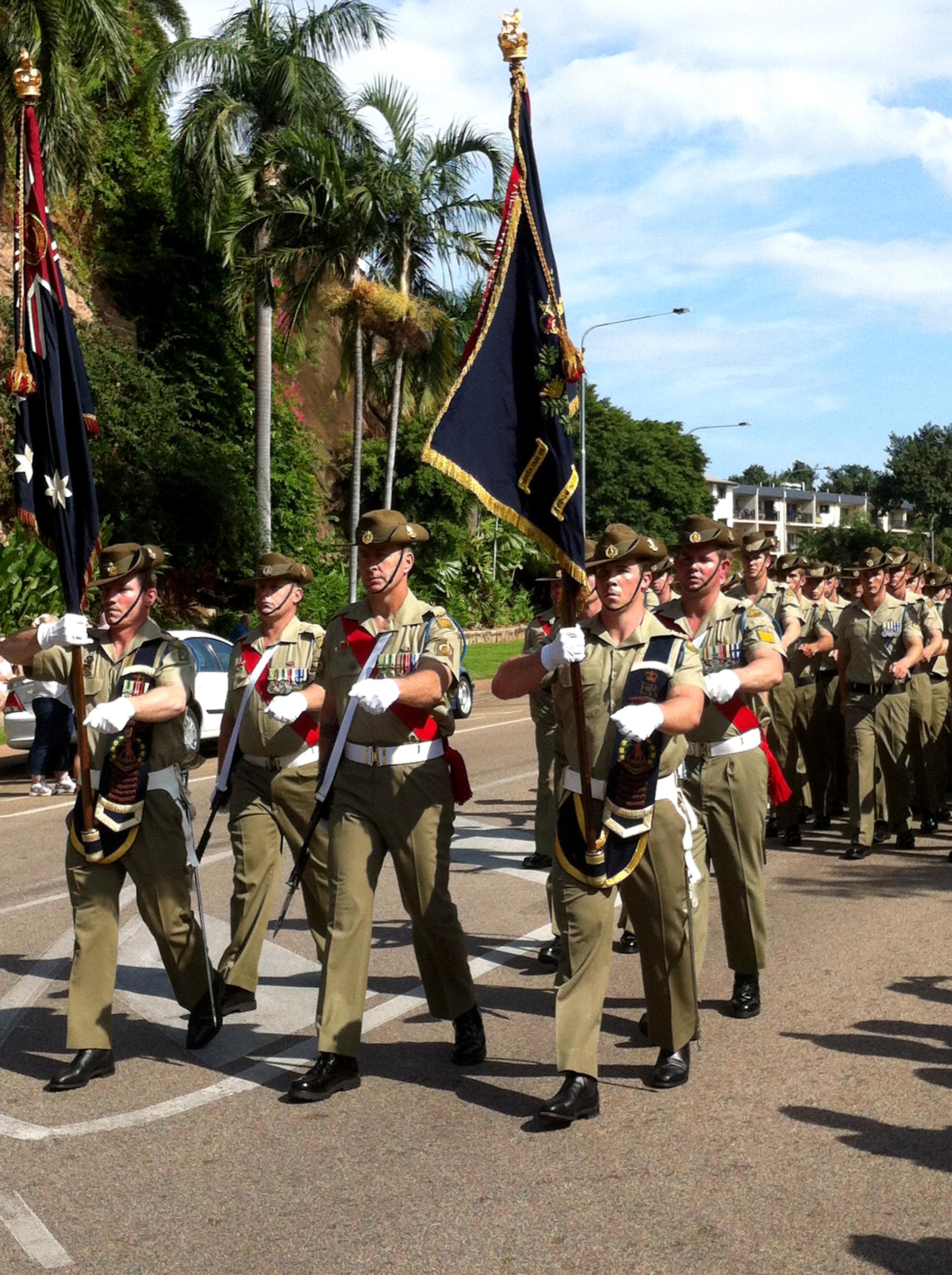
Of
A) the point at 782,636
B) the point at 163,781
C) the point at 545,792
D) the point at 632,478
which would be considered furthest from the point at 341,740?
the point at 632,478

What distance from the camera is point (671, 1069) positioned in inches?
224

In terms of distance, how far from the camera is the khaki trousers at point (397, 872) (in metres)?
5.73

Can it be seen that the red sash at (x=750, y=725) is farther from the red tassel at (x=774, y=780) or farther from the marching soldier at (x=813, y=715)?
the marching soldier at (x=813, y=715)

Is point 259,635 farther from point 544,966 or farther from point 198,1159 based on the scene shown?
point 198,1159

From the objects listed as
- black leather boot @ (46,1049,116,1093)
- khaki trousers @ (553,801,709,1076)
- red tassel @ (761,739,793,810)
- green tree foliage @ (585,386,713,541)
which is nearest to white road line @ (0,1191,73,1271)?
black leather boot @ (46,1049,116,1093)

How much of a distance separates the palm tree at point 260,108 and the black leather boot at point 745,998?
23112mm

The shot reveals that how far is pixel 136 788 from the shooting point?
5977 mm

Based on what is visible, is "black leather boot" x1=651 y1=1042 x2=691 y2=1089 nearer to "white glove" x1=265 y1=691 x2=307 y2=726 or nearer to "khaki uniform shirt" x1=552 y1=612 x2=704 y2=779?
"khaki uniform shirt" x1=552 y1=612 x2=704 y2=779

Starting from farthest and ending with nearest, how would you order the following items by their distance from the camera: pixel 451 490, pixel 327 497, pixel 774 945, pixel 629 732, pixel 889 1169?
pixel 327 497, pixel 451 490, pixel 774 945, pixel 629 732, pixel 889 1169

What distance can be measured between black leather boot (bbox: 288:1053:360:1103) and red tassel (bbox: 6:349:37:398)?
2.90 meters

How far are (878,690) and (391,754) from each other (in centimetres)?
650

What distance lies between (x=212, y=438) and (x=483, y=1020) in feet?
95.2

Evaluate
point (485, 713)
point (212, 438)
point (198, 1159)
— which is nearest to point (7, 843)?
point (198, 1159)

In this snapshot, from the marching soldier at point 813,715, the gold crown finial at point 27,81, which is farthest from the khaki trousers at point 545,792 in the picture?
the gold crown finial at point 27,81
